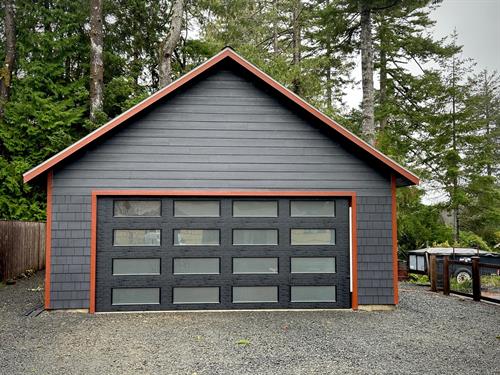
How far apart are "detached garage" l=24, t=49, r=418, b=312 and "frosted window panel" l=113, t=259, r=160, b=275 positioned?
0.02 metres

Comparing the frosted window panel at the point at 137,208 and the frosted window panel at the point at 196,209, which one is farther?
the frosted window panel at the point at 196,209

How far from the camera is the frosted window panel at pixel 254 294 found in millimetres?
9031

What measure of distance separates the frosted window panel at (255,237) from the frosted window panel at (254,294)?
0.89m

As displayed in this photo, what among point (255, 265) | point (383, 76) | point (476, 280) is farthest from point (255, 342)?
point (383, 76)

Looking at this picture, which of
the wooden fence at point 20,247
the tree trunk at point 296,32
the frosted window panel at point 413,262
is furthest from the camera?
the tree trunk at point 296,32

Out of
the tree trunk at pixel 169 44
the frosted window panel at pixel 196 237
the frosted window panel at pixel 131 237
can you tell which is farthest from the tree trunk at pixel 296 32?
the frosted window panel at pixel 131 237

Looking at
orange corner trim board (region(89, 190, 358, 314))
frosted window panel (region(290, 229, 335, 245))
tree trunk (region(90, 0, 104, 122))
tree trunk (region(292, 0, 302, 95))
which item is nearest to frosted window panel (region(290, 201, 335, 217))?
orange corner trim board (region(89, 190, 358, 314))

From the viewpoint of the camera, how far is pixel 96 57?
16250 mm

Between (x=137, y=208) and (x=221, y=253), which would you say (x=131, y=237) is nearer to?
(x=137, y=208)

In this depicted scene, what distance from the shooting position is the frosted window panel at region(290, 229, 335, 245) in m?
9.22

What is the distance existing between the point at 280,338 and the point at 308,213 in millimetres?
3117

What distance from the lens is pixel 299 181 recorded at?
9.27 m

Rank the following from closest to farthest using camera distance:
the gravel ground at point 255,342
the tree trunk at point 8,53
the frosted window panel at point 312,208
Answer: the gravel ground at point 255,342
the frosted window panel at point 312,208
the tree trunk at point 8,53

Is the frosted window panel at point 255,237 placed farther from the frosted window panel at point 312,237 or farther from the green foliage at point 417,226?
the green foliage at point 417,226
